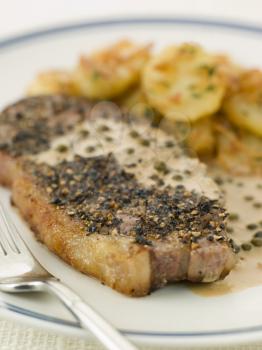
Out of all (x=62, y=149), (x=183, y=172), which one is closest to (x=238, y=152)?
(x=183, y=172)

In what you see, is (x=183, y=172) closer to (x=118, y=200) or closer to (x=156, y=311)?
(x=118, y=200)

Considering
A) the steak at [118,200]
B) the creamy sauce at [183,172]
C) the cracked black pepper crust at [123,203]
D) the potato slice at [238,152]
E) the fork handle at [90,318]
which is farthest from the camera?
the potato slice at [238,152]

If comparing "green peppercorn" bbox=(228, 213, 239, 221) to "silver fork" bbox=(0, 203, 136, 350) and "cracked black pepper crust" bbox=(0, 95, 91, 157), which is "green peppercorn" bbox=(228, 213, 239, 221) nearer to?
"cracked black pepper crust" bbox=(0, 95, 91, 157)

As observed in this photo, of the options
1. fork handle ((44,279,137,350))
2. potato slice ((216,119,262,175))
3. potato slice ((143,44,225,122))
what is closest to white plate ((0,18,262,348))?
fork handle ((44,279,137,350))

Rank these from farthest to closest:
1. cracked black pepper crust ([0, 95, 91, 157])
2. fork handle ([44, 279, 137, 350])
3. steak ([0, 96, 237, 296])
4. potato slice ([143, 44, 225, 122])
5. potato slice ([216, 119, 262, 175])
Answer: potato slice ([216, 119, 262, 175]) < potato slice ([143, 44, 225, 122]) < cracked black pepper crust ([0, 95, 91, 157]) < steak ([0, 96, 237, 296]) < fork handle ([44, 279, 137, 350])

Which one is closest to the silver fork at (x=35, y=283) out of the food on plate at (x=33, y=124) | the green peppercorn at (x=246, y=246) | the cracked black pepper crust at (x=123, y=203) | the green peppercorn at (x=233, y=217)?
the cracked black pepper crust at (x=123, y=203)

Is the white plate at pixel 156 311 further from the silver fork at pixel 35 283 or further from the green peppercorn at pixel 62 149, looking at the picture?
the green peppercorn at pixel 62 149
